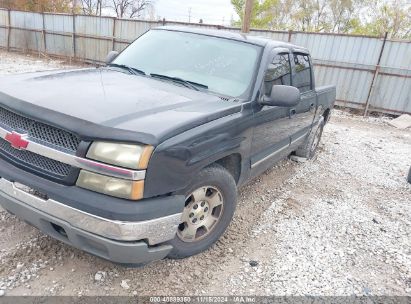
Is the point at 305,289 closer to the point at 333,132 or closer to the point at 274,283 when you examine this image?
the point at 274,283

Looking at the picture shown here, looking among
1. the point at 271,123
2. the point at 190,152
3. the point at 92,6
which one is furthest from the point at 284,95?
the point at 92,6

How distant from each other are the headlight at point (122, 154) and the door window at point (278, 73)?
5.47ft

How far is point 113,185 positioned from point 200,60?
180cm

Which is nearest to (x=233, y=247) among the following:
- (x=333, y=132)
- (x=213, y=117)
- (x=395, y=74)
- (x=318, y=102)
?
(x=213, y=117)

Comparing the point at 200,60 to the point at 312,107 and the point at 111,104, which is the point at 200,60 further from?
the point at 312,107

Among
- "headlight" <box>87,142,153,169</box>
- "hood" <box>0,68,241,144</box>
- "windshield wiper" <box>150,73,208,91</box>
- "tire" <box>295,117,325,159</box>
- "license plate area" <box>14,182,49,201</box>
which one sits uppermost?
"windshield wiper" <box>150,73,208,91</box>

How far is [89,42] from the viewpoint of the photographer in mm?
15820

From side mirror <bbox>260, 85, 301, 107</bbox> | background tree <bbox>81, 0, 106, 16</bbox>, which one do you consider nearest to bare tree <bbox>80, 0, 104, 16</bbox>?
background tree <bbox>81, 0, 106, 16</bbox>

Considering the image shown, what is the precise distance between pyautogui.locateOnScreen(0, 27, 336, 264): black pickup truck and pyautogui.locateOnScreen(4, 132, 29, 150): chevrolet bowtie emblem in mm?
10

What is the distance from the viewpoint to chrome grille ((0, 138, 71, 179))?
84.6 inches

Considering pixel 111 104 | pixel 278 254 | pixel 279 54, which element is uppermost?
pixel 279 54

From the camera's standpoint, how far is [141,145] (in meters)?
2.03

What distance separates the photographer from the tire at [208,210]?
8.41 ft

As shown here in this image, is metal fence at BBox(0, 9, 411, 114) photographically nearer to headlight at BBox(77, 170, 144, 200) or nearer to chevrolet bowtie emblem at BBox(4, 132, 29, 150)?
headlight at BBox(77, 170, 144, 200)
